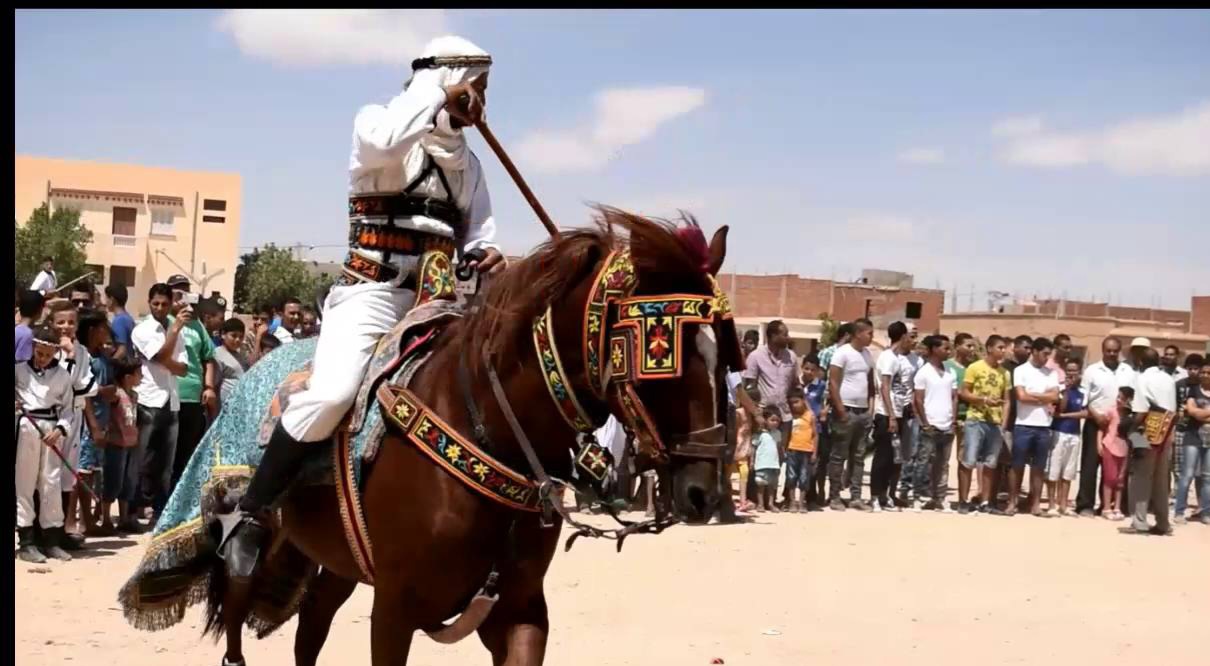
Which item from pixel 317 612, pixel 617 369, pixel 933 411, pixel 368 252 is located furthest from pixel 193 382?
pixel 617 369

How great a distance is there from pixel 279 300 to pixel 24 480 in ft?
14.2

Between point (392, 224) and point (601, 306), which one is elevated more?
point (392, 224)

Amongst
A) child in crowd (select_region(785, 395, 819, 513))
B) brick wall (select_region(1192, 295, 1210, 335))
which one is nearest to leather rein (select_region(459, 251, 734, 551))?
child in crowd (select_region(785, 395, 819, 513))

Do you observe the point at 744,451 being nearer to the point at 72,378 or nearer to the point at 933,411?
the point at 933,411

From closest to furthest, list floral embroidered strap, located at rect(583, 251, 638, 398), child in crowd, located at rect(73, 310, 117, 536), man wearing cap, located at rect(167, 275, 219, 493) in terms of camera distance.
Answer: floral embroidered strap, located at rect(583, 251, 638, 398)
child in crowd, located at rect(73, 310, 117, 536)
man wearing cap, located at rect(167, 275, 219, 493)

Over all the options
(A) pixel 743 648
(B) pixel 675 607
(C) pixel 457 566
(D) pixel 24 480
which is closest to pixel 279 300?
(D) pixel 24 480

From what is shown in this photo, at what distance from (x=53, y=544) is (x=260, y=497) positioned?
18.5 feet

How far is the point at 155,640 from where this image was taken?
283 inches

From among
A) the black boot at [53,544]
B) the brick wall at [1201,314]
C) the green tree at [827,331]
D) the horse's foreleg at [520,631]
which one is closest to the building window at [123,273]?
the green tree at [827,331]

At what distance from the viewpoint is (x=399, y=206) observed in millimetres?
4688

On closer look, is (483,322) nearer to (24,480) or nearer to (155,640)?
(155,640)

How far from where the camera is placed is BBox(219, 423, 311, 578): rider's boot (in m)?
4.52

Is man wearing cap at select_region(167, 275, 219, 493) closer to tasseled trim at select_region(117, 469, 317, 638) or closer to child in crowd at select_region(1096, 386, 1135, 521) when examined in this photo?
tasseled trim at select_region(117, 469, 317, 638)

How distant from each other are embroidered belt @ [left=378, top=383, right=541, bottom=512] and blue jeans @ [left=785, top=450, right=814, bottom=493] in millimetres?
9998
